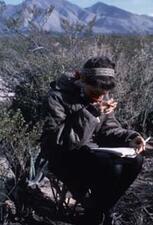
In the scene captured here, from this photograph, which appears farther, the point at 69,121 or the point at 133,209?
the point at 133,209

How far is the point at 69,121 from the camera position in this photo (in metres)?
4.56

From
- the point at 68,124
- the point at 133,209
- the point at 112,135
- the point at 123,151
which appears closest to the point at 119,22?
the point at 133,209

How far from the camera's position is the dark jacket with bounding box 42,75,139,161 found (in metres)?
4.50

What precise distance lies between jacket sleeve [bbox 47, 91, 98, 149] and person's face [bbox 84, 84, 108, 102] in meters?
0.11

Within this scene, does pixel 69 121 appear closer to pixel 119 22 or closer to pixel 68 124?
pixel 68 124

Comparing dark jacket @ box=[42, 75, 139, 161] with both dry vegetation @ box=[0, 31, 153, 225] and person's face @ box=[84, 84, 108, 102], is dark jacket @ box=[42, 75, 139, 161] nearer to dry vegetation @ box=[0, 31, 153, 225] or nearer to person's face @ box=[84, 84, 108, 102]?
person's face @ box=[84, 84, 108, 102]

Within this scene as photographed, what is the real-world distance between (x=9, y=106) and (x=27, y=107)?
7.9 inches

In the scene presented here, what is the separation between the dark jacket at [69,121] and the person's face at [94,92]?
4cm

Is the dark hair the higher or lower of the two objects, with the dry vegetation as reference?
higher

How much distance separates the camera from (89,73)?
4.60 m

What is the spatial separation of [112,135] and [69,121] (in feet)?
1.21

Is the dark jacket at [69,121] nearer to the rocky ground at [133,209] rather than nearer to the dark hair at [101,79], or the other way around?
the dark hair at [101,79]

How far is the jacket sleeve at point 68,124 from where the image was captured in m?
4.48

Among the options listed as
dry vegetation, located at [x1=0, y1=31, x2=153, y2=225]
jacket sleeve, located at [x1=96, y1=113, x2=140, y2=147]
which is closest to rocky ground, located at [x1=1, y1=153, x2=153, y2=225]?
dry vegetation, located at [x1=0, y1=31, x2=153, y2=225]
